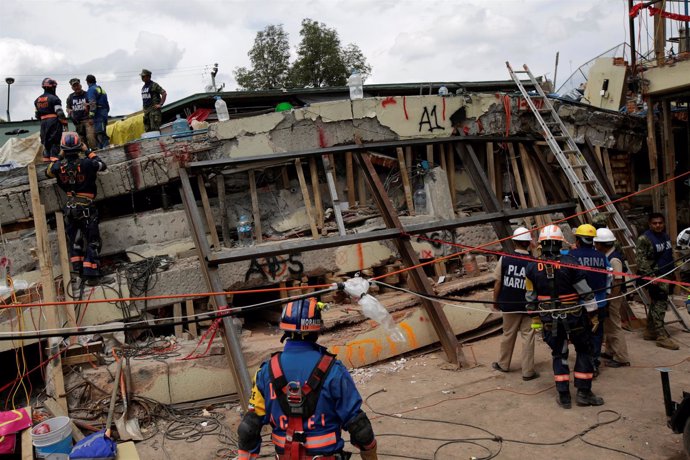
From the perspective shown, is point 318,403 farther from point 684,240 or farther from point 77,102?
point 77,102

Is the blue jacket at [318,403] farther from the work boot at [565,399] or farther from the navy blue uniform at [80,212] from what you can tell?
the navy blue uniform at [80,212]

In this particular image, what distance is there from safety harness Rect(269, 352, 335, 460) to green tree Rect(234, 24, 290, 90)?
25.9 metres

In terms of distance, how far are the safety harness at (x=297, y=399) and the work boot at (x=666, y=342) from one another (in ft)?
19.8

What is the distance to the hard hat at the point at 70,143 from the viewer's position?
7887 mm

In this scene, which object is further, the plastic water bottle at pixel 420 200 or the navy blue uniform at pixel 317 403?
the plastic water bottle at pixel 420 200

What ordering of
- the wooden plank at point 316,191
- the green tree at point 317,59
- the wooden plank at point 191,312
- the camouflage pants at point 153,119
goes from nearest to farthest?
the wooden plank at point 191,312 < the wooden plank at point 316,191 < the camouflage pants at point 153,119 < the green tree at point 317,59

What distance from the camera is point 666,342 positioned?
7.67 m

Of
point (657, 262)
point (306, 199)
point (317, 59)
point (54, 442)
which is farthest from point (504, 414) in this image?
point (317, 59)

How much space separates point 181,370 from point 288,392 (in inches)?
155

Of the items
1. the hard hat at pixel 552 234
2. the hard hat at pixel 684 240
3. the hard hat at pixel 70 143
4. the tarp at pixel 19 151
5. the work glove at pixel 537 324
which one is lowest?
the work glove at pixel 537 324

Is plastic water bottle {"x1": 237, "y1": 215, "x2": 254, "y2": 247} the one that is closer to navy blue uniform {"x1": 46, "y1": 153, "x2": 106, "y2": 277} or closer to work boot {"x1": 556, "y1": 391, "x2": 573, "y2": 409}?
navy blue uniform {"x1": 46, "y1": 153, "x2": 106, "y2": 277}

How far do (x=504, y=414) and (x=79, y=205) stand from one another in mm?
6145

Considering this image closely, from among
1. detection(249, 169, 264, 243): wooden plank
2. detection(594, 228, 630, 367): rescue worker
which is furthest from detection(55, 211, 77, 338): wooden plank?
detection(594, 228, 630, 367): rescue worker

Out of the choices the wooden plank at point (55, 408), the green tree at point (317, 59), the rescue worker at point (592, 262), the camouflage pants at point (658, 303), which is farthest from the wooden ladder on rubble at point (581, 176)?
the green tree at point (317, 59)
